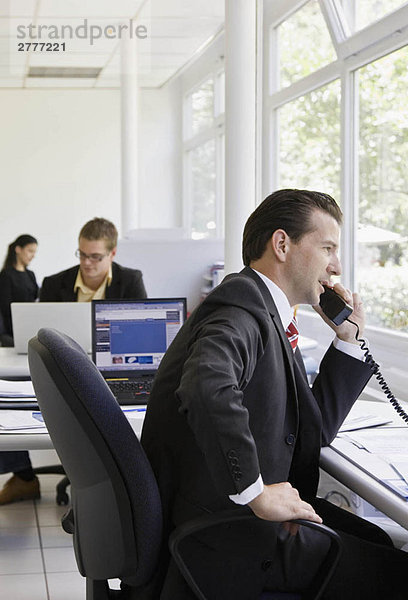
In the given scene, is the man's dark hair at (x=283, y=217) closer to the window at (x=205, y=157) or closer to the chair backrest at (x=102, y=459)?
the chair backrest at (x=102, y=459)

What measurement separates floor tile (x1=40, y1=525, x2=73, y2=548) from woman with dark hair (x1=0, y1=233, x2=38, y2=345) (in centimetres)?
231

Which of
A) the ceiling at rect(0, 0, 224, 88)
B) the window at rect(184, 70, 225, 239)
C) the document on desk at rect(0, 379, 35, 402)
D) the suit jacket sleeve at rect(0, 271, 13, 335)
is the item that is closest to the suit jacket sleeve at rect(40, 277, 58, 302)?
the document on desk at rect(0, 379, 35, 402)

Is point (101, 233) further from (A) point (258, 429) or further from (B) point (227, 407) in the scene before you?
(B) point (227, 407)

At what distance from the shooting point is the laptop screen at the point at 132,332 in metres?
2.88

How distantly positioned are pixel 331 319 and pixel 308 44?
11.8 ft

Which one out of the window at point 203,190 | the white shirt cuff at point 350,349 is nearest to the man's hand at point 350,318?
the white shirt cuff at point 350,349

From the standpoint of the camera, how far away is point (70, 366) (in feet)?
5.34

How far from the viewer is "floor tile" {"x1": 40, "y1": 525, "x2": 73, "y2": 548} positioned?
346 centimetres

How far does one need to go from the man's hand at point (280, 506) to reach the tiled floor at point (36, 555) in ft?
5.32

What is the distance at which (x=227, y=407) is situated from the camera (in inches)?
58.5

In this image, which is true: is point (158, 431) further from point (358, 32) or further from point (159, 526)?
point (358, 32)

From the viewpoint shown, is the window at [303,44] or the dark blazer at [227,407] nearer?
the dark blazer at [227,407]

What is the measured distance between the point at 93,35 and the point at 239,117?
1.59 meters

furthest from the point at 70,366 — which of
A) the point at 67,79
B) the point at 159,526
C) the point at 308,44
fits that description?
the point at 67,79
